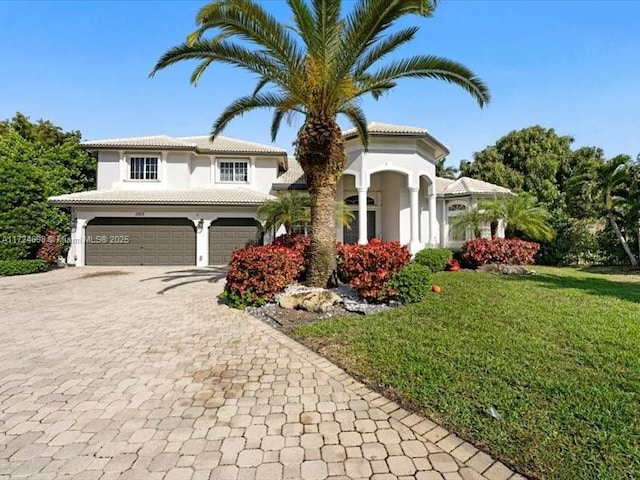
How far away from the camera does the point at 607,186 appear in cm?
1756

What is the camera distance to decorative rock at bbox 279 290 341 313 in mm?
8367

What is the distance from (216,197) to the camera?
66.0ft

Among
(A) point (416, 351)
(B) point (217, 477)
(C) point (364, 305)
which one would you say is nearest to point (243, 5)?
(C) point (364, 305)

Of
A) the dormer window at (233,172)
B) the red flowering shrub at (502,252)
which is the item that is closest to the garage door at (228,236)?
the dormer window at (233,172)

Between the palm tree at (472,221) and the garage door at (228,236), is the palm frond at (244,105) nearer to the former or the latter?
the garage door at (228,236)

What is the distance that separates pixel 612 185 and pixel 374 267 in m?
16.8

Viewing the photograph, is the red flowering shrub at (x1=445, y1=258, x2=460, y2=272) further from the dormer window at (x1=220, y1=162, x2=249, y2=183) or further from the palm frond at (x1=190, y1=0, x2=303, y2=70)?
the dormer window at (x1=220, y1=162, x2=249, y2=183)

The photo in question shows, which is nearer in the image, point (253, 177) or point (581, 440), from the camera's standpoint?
point (581, 440)

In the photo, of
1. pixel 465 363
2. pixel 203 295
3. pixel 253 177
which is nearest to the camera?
pixel 465 363

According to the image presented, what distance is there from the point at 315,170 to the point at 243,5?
4.49 m

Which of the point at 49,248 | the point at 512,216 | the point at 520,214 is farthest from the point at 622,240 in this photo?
the point at 49,248

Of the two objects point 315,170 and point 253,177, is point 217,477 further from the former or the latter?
point 253,177

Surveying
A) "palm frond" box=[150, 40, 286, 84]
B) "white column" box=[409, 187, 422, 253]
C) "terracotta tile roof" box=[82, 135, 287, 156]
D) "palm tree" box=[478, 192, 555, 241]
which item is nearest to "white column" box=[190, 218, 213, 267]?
"terracotta tile roof" box=[82, 135, 287, 156]

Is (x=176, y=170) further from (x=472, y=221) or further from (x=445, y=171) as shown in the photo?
(x=445, y=171)
